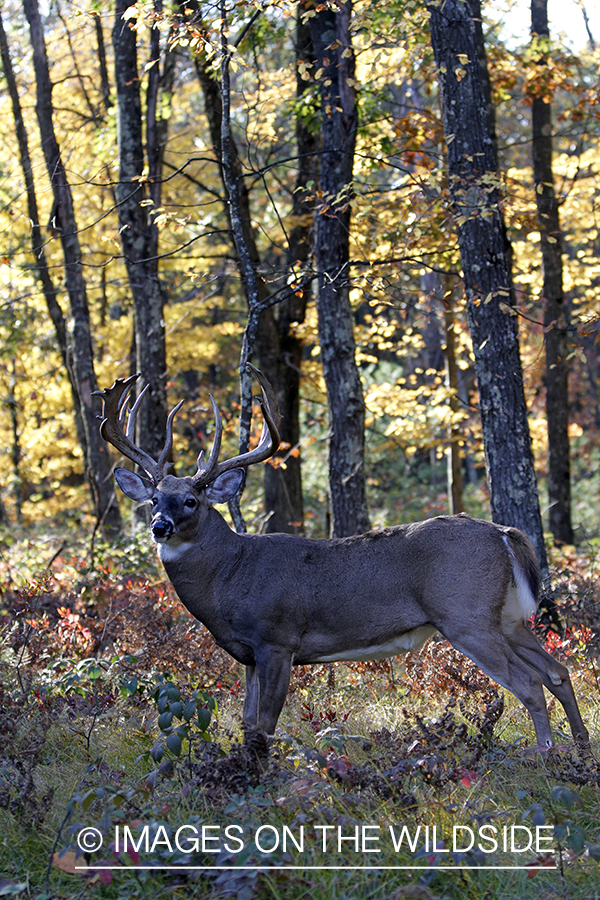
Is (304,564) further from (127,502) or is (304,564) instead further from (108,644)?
(127,502)

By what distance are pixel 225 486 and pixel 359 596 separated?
1186 millimetres

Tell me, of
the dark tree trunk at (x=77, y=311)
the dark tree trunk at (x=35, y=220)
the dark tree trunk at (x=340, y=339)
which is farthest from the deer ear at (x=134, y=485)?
the dark tree trunk at (x=35, y=220)

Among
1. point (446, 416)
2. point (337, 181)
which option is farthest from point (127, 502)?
point (337, 181)

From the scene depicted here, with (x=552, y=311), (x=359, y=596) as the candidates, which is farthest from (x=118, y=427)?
(x=552, y=311)

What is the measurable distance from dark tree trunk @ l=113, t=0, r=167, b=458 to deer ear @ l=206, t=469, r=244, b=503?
18.0ft

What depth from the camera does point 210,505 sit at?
5973mm

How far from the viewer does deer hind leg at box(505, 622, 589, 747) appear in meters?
5.37

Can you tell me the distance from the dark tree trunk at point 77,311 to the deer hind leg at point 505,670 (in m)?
7.90

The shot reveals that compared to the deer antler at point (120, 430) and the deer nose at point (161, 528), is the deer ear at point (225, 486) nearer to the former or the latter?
the deer antler at point (120, 430)

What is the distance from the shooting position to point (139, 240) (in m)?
11.7

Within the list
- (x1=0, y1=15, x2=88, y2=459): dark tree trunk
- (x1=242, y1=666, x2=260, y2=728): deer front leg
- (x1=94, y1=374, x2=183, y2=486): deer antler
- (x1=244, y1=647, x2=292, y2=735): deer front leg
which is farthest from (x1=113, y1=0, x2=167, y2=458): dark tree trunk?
(x1=244, y1=647, x2=292, y2=735): deer front leg

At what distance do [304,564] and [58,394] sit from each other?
535 inches

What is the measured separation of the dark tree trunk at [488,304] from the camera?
746 centimetres

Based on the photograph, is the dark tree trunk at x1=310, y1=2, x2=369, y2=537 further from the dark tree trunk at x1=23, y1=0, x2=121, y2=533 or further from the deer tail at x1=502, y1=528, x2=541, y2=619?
the dark tree trunk at x1=23, y1=0, x2=121, y2=533
